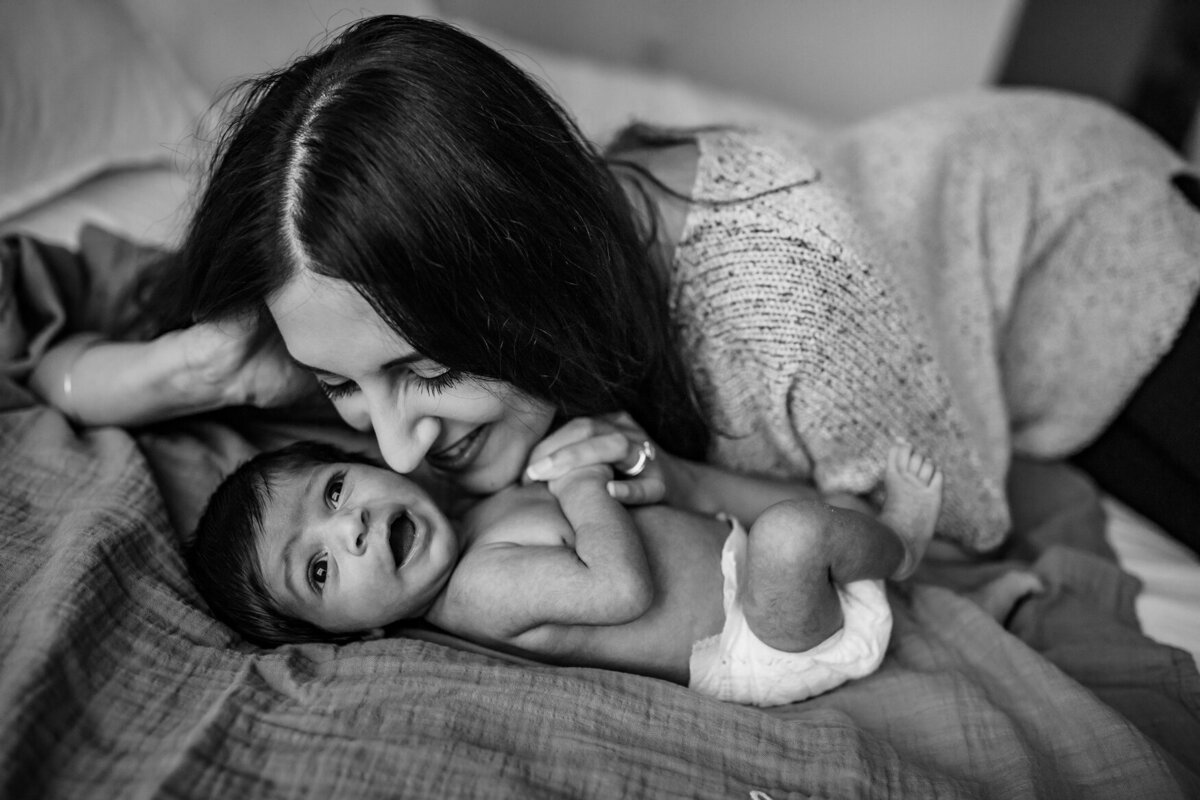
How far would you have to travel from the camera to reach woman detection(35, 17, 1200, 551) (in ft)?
2.94

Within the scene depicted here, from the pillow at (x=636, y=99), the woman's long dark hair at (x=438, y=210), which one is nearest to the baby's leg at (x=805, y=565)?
the woman's long dark hair at (x=438, y=210)

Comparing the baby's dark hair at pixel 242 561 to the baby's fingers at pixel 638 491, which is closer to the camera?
the baby's dark hair at pixel 242 561

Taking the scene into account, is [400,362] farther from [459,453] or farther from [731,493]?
[731,493]

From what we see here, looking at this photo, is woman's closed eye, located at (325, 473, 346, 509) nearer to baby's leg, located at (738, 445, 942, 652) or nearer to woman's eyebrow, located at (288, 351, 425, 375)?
woman's eyebrow, located at (288, 351, 425, 375)

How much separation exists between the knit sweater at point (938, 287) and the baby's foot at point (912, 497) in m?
0.03

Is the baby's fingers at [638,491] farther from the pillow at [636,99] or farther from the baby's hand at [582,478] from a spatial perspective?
the pillow at [636,99]

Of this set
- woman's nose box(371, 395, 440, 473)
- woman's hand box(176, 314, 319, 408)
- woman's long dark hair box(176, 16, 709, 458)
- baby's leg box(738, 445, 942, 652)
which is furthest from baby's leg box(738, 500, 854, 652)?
woman's hand box(176, 314, 319, 408)

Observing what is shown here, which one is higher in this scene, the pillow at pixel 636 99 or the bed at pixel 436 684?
the pillow at pixel 636 99

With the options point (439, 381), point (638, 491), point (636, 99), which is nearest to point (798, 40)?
point (636, 99)

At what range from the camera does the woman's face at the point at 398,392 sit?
0.90m

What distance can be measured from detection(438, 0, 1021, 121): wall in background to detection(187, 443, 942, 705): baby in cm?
217

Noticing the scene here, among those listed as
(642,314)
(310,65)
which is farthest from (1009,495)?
(310,65)

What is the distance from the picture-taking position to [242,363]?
1.19 m

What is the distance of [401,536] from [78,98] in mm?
1225
